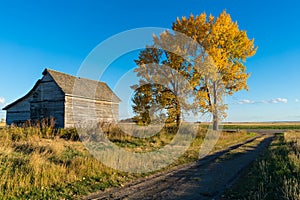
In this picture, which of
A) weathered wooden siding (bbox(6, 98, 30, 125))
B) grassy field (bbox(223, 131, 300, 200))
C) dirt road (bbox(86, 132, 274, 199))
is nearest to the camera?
grassy field (bbox(223, 131, 300, 200))

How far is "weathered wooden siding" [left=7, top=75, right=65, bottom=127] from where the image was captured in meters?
22.3

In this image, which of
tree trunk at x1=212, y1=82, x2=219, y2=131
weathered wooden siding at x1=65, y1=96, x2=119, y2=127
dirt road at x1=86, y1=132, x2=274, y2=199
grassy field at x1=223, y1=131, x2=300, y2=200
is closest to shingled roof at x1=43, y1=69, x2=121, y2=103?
weathered wooden siding at x1=65, y1=96, x2=119, y2=127

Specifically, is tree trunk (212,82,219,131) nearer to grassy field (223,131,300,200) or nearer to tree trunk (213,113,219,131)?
tree trunk (213,113,219,131)

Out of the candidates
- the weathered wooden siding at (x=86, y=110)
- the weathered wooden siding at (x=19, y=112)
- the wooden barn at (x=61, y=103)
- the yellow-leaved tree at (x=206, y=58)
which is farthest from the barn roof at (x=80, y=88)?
the yellow-leaved tree at (x=206, y=58)

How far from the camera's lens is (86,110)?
24781 millimetres

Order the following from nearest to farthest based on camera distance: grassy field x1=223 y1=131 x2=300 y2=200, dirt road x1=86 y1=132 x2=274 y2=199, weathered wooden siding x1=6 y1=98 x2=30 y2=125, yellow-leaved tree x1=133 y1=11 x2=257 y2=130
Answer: grassy field x1=223 y1=131 x2=300 y2=200
dirt road x1=86 y1=132 x2=274 y2=199
yellow-leaved tree x1=133 y1=11 x2=257 y2=130
weathered wooden siding x1=6 y1=98 x2=30 y2=125

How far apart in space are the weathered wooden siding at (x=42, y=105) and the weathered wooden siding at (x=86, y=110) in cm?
69

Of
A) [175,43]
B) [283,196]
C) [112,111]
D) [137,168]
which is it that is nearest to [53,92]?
[112,111]

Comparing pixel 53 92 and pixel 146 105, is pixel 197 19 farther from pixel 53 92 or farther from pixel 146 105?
pixel 53 92

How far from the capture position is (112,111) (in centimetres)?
2908

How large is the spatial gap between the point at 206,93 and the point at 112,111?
12983mm

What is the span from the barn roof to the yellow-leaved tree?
6938mm

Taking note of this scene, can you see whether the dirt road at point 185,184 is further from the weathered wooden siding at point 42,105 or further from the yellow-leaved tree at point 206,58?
the weathered wooden siding at point 42,105

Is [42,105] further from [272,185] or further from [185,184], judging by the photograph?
[272,185]
